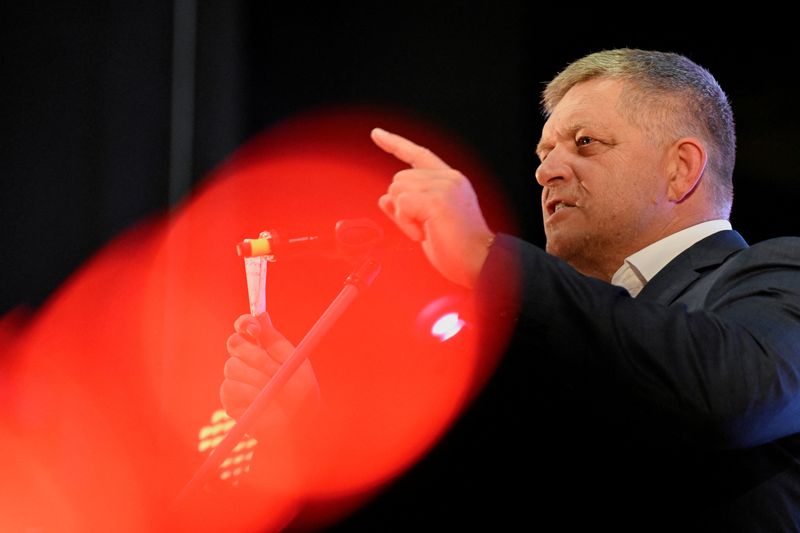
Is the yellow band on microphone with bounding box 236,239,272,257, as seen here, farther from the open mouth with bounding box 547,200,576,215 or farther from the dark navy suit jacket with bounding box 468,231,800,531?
the open mouth with bounding box 547,200,576,215

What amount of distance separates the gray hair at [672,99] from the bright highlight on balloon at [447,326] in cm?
68

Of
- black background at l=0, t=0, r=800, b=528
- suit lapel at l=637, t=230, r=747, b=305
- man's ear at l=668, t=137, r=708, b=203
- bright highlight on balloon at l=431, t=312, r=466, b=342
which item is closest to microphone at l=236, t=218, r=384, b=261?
suit lapel at l=637, t=230, r=747, b=305

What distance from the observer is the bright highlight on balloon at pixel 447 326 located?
219 cm

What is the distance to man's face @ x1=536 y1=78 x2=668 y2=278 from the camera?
1.69 metres

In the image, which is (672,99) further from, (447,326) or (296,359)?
(296,359)

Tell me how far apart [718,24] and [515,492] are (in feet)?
6.49

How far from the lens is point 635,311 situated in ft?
3.50

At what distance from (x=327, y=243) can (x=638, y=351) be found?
439 millimetres

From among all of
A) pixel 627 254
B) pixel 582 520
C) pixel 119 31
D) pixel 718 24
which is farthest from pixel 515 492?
pixel 119 31

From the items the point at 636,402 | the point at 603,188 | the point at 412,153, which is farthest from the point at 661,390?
the point at 603,188

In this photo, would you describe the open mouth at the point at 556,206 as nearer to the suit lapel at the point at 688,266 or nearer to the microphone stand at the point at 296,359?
the suit lapel at the point at 688,266

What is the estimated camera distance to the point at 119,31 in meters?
2.85

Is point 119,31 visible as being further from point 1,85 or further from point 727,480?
point 727,480

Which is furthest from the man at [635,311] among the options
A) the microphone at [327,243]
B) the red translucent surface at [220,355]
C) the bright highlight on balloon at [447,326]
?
the bright highlight on balloon at [447,326]
